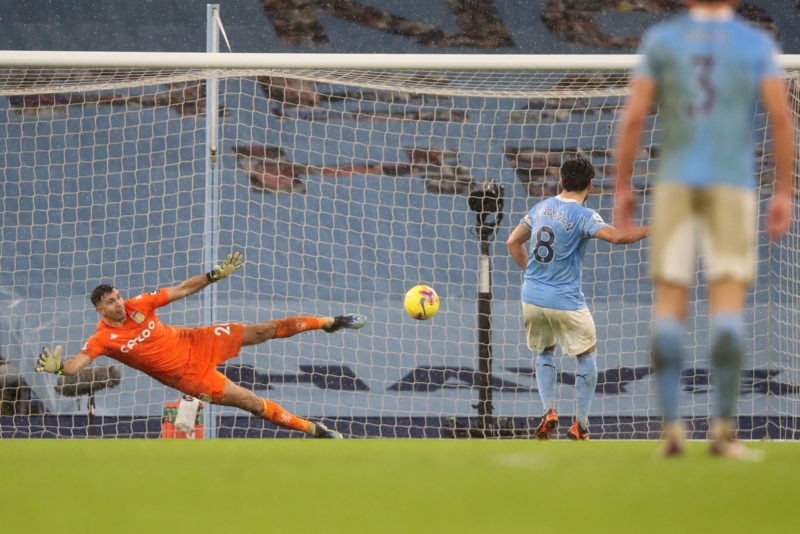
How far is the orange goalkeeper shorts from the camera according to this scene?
7.98 meters

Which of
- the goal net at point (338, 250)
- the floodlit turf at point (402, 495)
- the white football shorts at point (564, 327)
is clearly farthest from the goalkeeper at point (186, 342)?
the floodlit turf at point (402, 495)

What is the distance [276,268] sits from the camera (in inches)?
420

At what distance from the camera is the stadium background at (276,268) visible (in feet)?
33.8

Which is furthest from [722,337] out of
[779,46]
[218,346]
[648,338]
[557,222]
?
[779,46]

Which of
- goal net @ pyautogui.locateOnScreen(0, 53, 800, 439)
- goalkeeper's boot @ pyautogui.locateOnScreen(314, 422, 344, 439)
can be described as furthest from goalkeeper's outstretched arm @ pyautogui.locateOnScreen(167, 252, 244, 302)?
goal net @ pyautogui.locateOnScreen(0, 53, 800, 439)

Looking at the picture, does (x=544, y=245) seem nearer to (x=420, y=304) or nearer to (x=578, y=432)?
(x=420, y=304)

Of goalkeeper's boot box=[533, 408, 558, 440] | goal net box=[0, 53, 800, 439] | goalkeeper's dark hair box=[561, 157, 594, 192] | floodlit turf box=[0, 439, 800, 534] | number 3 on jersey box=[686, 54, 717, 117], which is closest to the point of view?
floodlit turf box=[0, 439, 800, 534]

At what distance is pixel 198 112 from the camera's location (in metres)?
10.9

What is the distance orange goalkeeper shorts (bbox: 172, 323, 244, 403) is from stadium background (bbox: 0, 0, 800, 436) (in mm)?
1841

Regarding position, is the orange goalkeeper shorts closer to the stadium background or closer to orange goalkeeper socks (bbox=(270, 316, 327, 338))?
orange goalkeeper socks (bbox=(270, 316, 327, 338))

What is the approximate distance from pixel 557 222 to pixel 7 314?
5.74 m

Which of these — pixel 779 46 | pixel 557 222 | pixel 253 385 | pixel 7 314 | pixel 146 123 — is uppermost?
pixel 779 46

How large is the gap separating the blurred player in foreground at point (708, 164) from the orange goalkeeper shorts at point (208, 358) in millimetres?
5066

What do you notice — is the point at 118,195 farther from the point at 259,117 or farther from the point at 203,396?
the point at 203,396
